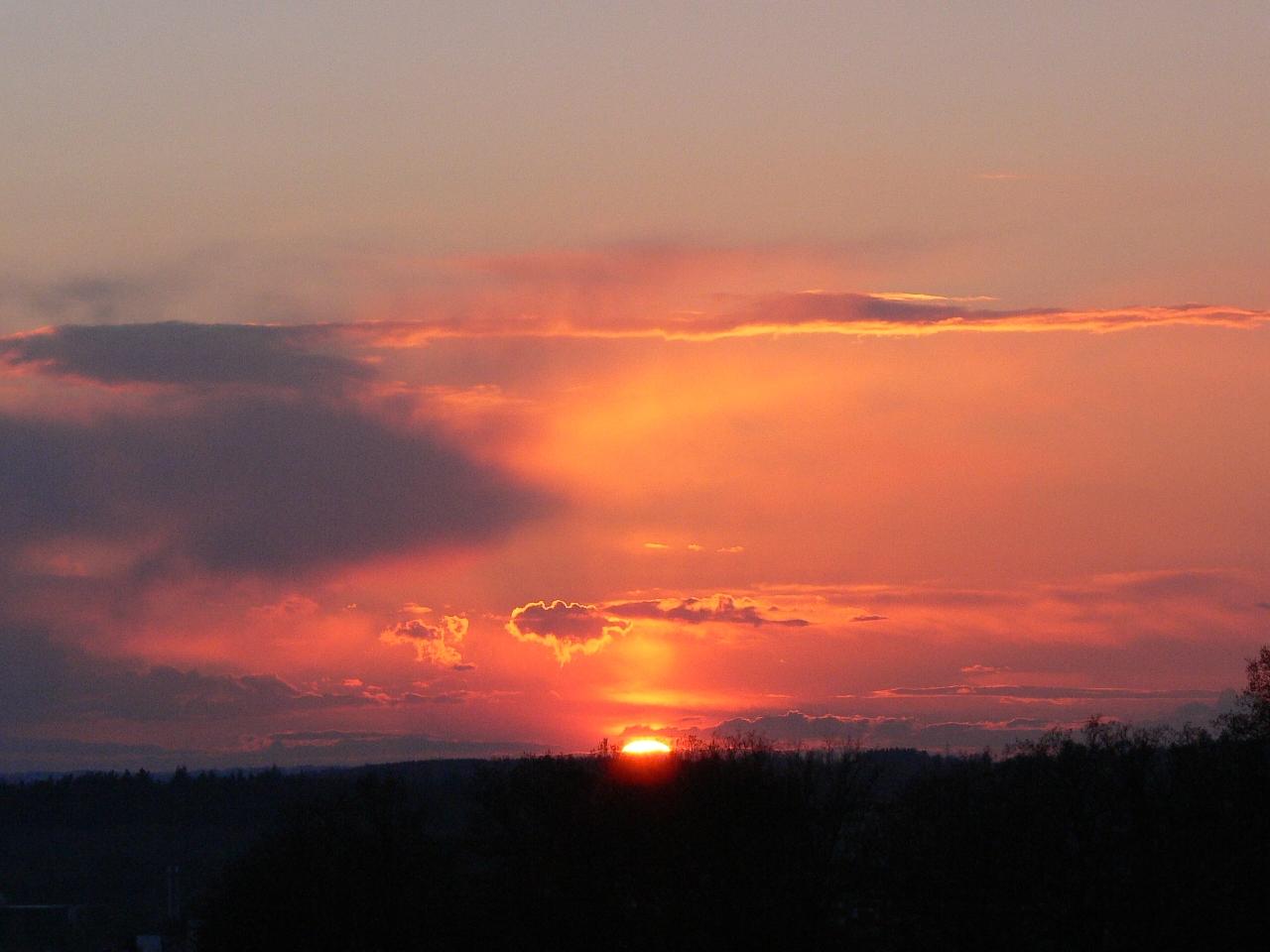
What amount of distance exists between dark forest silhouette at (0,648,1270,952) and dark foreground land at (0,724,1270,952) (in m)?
0.09

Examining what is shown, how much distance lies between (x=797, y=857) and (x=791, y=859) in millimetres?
349

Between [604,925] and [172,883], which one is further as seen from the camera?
[172,883]

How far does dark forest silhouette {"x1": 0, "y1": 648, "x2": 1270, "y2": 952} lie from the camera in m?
57.9

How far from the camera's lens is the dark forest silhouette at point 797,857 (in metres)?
57.9

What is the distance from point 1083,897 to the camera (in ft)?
192

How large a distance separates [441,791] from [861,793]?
67.4m

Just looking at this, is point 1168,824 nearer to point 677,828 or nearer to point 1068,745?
point 1068,745

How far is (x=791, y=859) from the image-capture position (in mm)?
64938

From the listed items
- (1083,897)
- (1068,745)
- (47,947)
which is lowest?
(47,947)

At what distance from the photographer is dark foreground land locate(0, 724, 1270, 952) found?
57.8 meters

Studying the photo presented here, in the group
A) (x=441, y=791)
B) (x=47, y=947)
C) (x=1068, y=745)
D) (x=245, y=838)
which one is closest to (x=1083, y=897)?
(x=1068, y=745)

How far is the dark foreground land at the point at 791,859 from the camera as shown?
190 feet

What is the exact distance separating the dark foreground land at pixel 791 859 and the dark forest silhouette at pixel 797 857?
0.09 meters

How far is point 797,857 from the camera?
212ft
